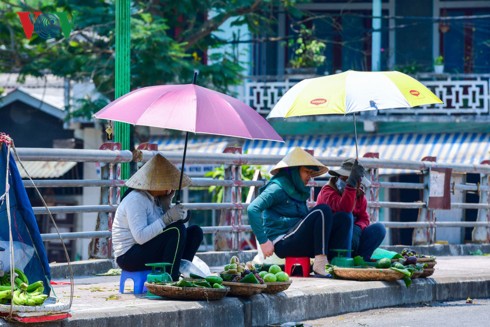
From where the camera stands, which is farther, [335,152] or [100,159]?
[335,152]

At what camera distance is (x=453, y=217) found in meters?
23.3

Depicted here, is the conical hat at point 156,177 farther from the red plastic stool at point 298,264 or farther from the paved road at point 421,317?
the red plastic stool at point 298,264

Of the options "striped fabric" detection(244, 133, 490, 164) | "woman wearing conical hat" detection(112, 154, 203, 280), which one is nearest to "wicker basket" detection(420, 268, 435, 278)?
"woman wearing conical hat" detection(112, 154, 203, 280)

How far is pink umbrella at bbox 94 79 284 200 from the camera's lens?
8.15 metres

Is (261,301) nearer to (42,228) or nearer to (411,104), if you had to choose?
(411,104)

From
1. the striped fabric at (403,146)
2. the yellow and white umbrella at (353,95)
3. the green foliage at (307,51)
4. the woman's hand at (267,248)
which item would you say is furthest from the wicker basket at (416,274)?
the green foliage at (307,51)

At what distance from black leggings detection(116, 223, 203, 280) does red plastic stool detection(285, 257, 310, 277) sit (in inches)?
76.4

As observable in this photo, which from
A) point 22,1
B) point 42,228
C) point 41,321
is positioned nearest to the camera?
point 41,321

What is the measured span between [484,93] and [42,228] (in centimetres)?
1052

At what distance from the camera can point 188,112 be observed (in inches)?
324

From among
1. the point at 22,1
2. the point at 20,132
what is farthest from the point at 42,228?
the point at 22,1

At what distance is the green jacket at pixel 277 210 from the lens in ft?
33.7

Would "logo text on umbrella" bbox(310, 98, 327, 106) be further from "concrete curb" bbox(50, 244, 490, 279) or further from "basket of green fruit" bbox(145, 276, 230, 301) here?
"concrete curb" bbox(50, 244, 490, 279)

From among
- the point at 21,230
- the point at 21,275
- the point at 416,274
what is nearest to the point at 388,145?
the point at 416,274
